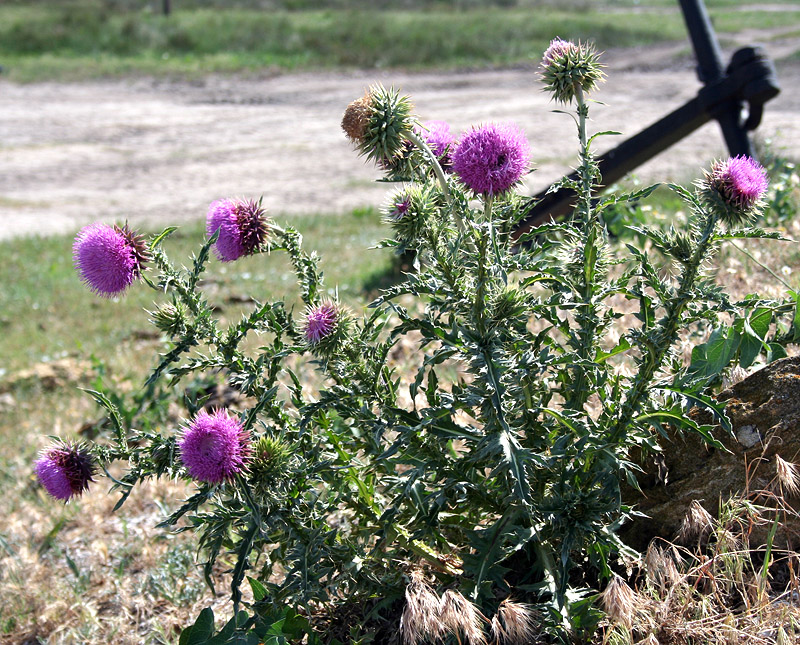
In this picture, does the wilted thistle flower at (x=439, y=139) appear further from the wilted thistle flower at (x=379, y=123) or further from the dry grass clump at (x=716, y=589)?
the dry grass clump at (x=716, y=589)

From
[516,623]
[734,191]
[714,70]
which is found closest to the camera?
[516,623]

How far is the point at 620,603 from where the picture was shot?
1.98m

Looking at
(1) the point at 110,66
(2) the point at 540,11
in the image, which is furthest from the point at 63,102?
(2) the point at 540,11

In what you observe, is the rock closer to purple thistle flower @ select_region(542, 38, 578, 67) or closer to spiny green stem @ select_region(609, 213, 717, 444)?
spiny green stem @ select_region(609, 213, 717, 444)

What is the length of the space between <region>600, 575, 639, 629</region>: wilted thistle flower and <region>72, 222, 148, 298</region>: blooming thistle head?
59.4 inches

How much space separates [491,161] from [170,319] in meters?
0.98

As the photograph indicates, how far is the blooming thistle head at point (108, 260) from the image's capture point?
7.27 feet

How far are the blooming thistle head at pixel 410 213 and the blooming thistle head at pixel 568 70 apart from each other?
1.67 feet

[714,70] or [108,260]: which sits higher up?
[714,70]

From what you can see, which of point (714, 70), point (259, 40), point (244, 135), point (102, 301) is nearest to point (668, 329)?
point (714, 70)

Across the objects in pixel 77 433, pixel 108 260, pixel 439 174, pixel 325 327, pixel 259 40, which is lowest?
pixel 77 433

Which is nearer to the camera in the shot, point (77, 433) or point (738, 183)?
point (738, 183)

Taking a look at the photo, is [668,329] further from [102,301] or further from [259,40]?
[259,40]

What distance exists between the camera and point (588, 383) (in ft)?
7.59
